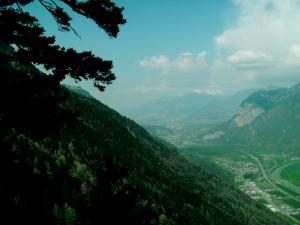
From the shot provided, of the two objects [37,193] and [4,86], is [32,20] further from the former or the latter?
[37,193]

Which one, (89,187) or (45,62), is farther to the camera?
(89,187)

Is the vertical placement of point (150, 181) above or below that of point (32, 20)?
below

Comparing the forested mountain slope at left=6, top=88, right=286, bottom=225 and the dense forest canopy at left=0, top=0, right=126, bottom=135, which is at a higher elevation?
the dense forest canopy at left=0, top=0, right=126, bottom=135

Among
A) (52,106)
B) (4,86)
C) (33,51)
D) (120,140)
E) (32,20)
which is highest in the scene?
(32,20)

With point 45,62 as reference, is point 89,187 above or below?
below

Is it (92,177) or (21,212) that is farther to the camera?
(92,177)

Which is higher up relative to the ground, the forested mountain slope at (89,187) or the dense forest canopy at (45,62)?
the dense forest canopy at (45,62)

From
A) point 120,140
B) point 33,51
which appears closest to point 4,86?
point 33,51

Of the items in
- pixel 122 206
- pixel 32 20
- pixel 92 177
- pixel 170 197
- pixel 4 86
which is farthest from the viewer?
pixel 170 197
